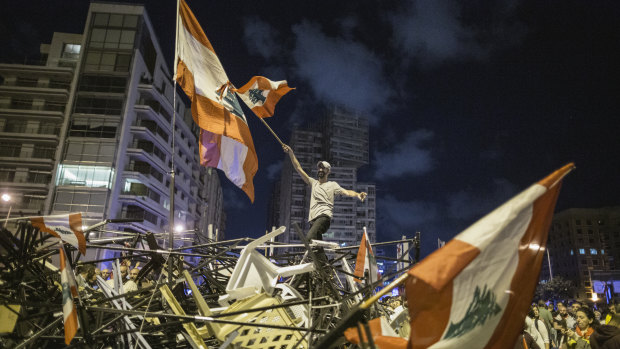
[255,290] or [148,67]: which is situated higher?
[148,67]

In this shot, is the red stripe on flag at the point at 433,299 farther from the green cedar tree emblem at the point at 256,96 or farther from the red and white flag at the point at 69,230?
the green cedar tree emblem at the point at 256,96

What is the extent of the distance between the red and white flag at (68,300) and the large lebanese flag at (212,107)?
3.60 m

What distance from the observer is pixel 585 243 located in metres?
→ 113

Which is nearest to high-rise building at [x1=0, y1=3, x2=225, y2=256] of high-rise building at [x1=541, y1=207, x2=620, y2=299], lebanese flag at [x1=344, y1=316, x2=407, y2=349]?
lebanese flag at [x1=344, y1=316, x2=407, y2=349]

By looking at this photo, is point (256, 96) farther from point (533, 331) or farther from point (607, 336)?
point (533, 331)

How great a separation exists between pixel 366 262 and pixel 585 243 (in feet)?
449

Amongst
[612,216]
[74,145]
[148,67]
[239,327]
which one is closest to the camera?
[239,327]

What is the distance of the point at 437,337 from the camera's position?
2.33m

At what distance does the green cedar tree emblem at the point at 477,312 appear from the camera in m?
2.34

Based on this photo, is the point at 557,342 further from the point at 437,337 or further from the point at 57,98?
the point at 57,98

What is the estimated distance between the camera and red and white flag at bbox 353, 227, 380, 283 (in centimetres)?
469

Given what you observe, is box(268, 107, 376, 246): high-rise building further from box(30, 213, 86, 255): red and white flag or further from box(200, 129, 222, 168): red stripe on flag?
box(30, 213, 86, 255): red and white flag

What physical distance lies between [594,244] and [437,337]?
461ft

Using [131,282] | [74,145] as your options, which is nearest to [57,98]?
[74,145]
